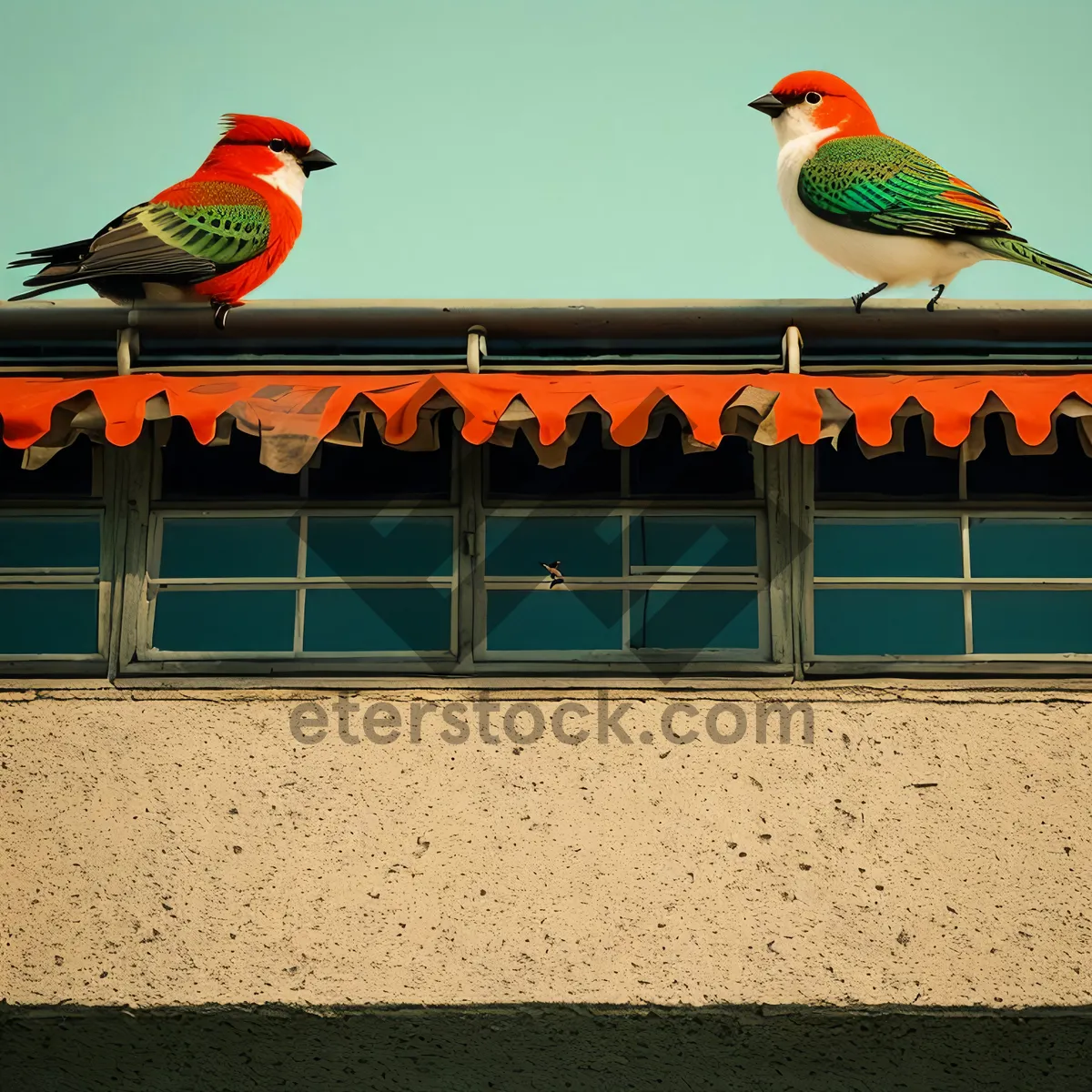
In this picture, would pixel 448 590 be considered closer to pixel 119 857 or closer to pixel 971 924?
pixel 119 857

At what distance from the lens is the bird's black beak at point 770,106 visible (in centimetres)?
662

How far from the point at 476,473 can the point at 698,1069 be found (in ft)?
9.09

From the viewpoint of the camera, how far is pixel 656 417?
5504mm

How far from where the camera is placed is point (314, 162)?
681 cm

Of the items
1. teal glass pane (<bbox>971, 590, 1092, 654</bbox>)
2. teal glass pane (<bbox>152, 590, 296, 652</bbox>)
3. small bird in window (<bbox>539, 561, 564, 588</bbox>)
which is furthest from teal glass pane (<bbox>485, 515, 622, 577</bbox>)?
teal glass pane (<bbox>971, 590, 1092, 654</bbox>)

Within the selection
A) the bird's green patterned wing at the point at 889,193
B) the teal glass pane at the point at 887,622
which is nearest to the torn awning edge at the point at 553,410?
the teal glass pane at the point at 887,622

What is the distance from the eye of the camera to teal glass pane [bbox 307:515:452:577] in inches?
233

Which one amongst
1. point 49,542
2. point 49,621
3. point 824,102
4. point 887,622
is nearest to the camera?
point 887,622

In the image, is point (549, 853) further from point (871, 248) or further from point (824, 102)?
point (824, 102)

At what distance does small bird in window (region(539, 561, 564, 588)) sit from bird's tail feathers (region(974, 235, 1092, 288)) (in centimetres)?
248

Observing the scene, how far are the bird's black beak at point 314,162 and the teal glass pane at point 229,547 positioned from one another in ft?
6.59

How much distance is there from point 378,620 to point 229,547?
0.79 m

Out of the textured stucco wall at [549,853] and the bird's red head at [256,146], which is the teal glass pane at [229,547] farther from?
the bird's red head at [256,146]
